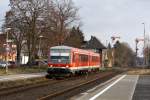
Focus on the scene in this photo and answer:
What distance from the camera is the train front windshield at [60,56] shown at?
43594 mm

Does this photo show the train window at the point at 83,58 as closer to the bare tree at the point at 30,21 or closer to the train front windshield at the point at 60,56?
the train front windshield at the point at 60,56

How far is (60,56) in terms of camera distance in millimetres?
43750

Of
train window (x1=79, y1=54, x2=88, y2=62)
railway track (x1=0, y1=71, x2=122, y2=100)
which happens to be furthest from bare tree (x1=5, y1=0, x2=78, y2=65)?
railway track (x1=0, y1=71, x2=122, y2=100)

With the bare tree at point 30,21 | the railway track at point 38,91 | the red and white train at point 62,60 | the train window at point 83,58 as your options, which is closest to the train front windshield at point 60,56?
the red and white train at point 62,60

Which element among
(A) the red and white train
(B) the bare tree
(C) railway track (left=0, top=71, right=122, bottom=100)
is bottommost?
(C) railway track (left=0, top=71, right=122, bottom=100)

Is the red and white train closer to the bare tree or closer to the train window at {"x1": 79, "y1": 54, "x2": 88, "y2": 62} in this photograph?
the train window at {"x1": 79, "y1": 54, "x2": 88, "y2": 62}

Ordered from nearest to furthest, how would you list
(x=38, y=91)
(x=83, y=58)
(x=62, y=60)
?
(x=38, y=91) → (x=62, y=60) → (x=83, y=58)

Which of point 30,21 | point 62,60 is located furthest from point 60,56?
point 30,21

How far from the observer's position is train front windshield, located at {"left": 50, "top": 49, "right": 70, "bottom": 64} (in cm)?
4359

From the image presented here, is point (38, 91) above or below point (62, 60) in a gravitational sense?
below

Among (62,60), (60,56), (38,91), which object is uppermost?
(60,56)

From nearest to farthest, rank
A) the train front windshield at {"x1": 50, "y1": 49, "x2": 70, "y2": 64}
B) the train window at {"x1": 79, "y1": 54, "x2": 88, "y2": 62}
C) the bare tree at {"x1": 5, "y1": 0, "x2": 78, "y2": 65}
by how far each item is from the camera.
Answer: the train front windshield at {"x1": 50, "y1": 49, "x2": 70, "y2": 64} < the train window at {"x1": 79, "y1": 54, "x2": 88, "y2": 62} < the bare tree at {"x1": 5, "y1": 0, "x2": 78, "y2": 65}

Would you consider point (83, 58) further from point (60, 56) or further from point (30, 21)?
point (30, 21)

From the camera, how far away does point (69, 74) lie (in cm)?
4428
